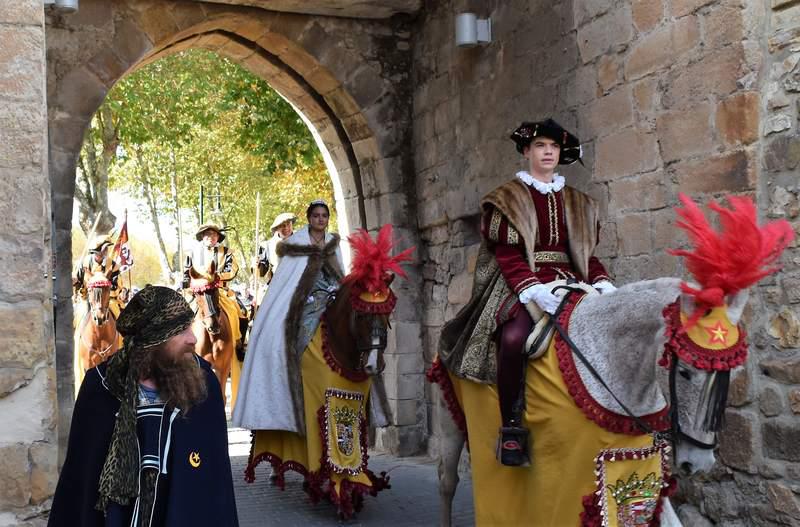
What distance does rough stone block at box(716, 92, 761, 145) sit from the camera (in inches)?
197

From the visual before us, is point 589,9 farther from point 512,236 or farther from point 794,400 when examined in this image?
point 794,400

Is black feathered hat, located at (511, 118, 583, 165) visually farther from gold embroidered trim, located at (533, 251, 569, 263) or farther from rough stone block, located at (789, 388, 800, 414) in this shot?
rough stone block, located at (789, 388, 800, 414)

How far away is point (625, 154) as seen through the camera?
6039 mm

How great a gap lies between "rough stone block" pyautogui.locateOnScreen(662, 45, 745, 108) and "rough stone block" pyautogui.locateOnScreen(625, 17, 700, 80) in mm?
122

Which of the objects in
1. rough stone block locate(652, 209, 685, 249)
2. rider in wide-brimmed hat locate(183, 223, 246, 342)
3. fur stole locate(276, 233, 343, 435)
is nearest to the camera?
rough stone block locate(652, 209, 685, 249)

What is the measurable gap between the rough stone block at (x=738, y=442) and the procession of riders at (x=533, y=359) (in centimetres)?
37

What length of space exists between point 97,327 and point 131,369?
287 inches

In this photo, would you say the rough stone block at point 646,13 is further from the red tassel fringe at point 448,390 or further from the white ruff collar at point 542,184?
the red tassel fringe at point 448,390

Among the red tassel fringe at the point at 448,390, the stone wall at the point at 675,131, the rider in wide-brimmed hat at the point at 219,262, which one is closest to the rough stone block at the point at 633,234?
the stone wall at the point at 675,131

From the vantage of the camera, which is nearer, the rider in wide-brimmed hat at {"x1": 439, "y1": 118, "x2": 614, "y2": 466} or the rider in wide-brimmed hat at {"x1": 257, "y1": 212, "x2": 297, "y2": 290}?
the rider in wide-brimmed hat at {"x1": 439, "y1": 118, "x2": 614, "y2": 466}

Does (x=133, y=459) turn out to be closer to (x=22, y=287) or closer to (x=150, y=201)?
(x=22, y=287)

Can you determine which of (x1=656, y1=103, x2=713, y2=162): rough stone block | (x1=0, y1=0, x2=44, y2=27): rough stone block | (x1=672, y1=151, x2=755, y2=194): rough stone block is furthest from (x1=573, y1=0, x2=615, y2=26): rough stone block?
(x1=0, y1=0, x2=44, y2=27): rough stone block

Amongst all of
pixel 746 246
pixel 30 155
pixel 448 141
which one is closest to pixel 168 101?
pixel 448 141

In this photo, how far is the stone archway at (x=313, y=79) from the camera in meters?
8.10
